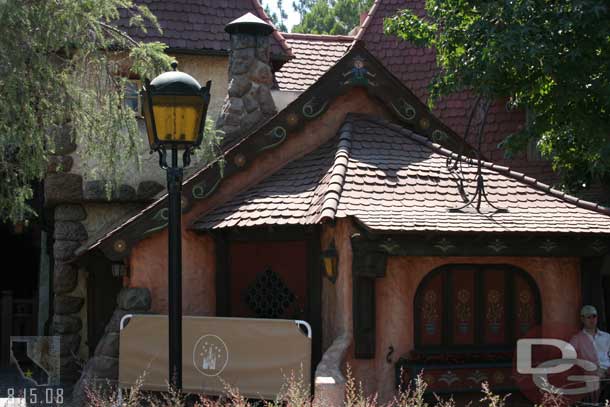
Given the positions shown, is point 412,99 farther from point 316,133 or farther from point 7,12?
point 7,12

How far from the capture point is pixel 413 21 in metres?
12.7

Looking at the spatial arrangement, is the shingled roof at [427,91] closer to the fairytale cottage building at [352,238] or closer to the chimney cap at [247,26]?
the fairytale cottage building at [352,238]

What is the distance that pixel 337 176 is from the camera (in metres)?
11.1

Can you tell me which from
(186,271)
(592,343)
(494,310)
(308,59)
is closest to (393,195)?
(494,310)

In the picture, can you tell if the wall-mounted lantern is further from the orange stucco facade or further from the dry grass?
the dry grass

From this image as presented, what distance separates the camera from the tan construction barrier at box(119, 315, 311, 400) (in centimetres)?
1022

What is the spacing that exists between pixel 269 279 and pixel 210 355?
5.58ft

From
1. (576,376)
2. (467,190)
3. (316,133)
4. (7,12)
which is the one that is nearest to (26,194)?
(7,12)

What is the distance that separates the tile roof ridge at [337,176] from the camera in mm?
10195

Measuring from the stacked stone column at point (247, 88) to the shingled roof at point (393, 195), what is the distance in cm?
109

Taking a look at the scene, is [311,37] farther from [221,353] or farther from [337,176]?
[221,353]

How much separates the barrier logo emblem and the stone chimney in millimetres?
3525

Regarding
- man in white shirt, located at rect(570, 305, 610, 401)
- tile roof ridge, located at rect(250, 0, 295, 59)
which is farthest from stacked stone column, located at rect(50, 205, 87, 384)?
man in white shirt, located at rect(570, 305, 610, 401)

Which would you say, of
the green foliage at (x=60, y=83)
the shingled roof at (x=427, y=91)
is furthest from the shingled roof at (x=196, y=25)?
the green foliage at (x=60, y=83)
